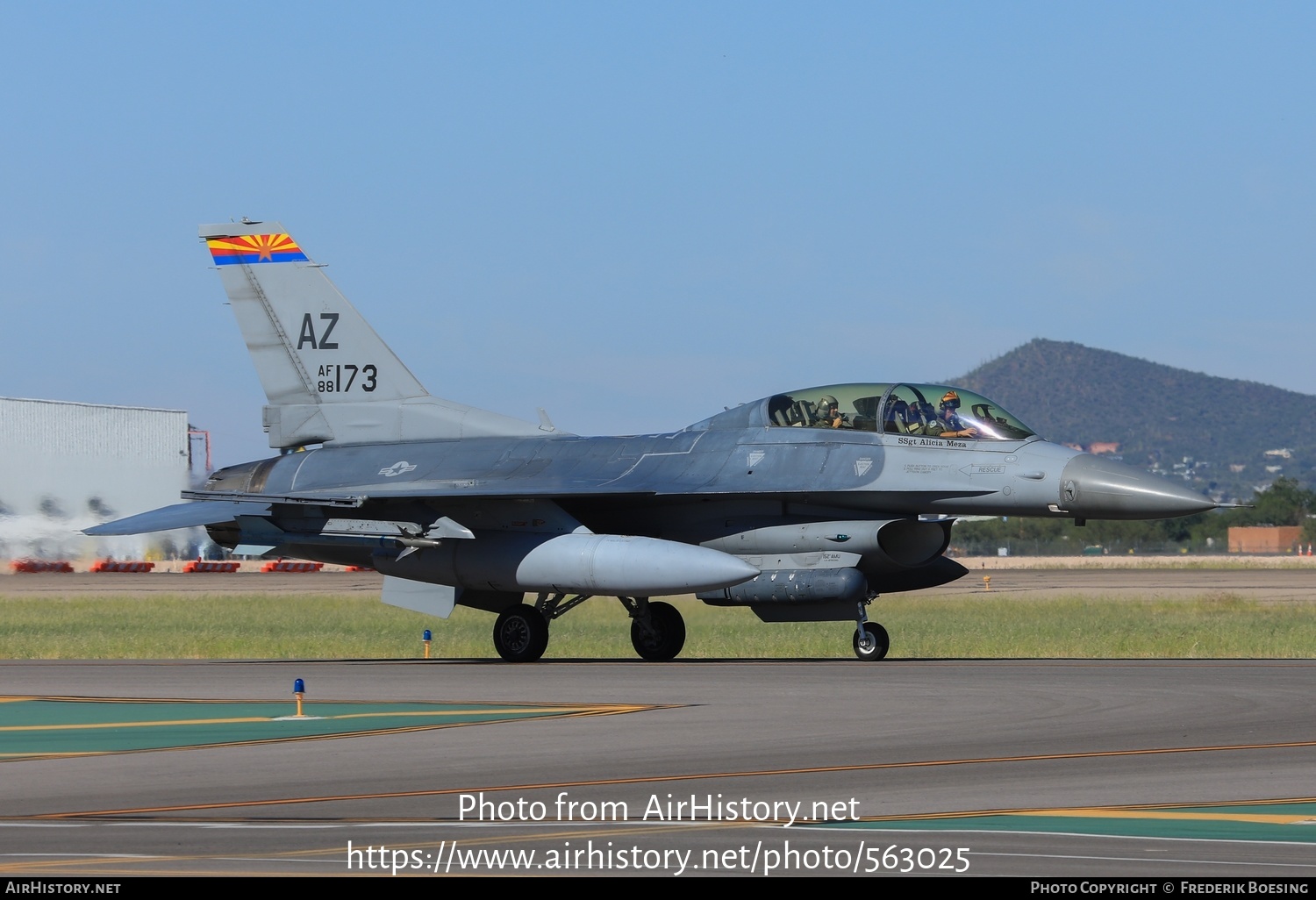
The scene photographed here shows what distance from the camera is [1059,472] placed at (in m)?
17.8

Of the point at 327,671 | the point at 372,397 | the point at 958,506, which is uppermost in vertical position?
the point at 372,397

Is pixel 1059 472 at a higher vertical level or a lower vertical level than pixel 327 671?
higher

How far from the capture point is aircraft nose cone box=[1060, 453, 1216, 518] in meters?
17.3

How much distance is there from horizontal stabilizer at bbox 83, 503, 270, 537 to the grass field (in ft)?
7.63

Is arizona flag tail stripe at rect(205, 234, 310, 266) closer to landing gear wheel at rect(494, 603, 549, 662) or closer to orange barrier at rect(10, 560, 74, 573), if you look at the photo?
landing gear wheel at rect(494, 603, 549, 662)

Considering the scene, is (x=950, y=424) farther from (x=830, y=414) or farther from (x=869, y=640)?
(x=869, y=640)

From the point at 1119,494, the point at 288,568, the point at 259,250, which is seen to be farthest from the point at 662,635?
the point at 288,568

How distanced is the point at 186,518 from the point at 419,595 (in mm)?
3096

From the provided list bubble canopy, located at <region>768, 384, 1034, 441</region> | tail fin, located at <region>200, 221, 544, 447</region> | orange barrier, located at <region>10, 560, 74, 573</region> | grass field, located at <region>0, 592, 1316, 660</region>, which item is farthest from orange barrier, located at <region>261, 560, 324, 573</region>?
bubble canopy, located at <region>768, 384, 1034, 441</region>

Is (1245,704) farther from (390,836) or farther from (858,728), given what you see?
(390,836)


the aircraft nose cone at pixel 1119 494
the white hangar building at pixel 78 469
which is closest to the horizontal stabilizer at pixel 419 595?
the aircraft nose cone at pixel 1119 494

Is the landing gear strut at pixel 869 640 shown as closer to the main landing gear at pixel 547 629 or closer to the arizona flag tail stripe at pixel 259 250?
the main landing gear at pixel 547 629

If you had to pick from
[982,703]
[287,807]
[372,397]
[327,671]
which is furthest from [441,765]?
[372,397]

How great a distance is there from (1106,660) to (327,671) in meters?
8.40
